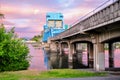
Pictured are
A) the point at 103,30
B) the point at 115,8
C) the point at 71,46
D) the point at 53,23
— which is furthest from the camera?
the point at 53,23

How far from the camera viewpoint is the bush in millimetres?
30000

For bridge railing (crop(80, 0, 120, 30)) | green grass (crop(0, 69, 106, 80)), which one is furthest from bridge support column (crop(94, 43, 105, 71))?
green grass (crop(0, 69, 106, 80))

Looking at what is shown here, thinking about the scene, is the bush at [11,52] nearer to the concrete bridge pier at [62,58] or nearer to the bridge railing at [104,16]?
the bridge railing at [104,16]

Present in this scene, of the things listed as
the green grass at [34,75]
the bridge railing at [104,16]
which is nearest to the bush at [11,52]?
the green grass at [34,75]

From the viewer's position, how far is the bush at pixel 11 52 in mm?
30000

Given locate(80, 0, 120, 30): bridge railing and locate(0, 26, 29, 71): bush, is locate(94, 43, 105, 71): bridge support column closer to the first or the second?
locate(80, 0, 120, 30): bridge railing

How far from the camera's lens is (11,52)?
3036 centimetres

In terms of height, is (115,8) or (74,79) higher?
(115,8)

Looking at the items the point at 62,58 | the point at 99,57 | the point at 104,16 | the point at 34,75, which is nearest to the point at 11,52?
the point at 34,75

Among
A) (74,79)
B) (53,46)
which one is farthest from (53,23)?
(74,79)

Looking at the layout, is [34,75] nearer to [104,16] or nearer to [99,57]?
[104,16]

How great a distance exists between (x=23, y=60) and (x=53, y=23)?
150 metres

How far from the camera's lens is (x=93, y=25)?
35.5 metres

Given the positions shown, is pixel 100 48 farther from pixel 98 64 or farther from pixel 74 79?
pixel 74 79
